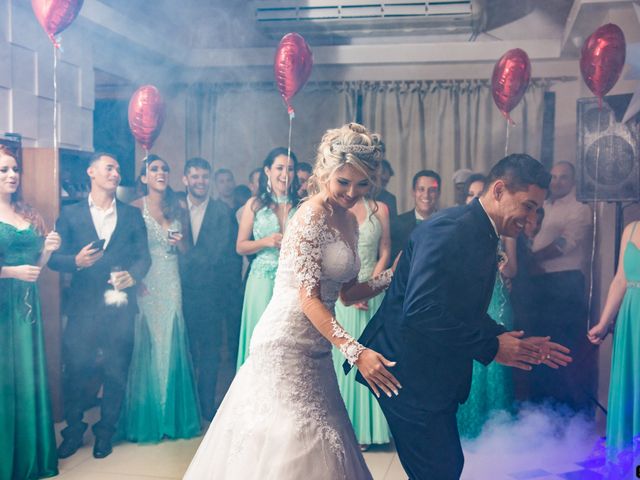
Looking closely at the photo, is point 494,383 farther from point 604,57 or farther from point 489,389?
point 604,57

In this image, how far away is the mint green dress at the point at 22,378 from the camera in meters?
2.53

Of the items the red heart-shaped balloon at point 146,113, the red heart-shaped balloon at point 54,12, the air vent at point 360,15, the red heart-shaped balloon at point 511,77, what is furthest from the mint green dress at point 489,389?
the red heart-shaped balloon at point 54,12

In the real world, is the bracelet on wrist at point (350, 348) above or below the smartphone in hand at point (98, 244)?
below

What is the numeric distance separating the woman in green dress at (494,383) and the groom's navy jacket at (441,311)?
1261mm

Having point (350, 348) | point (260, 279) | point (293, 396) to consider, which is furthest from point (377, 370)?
point (260, 279)

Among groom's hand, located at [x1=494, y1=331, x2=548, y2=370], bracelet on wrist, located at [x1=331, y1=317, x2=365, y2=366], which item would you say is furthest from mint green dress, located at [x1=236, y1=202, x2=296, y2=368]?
groom's hand, located at [x1=494, y1=331, x2=548, y2=370]

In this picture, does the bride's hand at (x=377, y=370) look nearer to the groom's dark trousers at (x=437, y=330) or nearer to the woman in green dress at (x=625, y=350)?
the groom's dark trousers at (x=437, y=330)

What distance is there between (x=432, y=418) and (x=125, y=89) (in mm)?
2544

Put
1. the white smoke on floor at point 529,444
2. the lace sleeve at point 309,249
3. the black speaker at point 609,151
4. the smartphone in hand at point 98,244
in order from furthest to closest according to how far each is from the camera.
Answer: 1. the smartphone in hand at point 98,244
2. the white smoke on floor at point 529,444
3. the black speaker at point 609,151
4. the lace sleeve at point 309,249

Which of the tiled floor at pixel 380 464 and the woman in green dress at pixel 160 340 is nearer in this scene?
the tiled floor at pixel 380 464

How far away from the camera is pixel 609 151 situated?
8.54 feet

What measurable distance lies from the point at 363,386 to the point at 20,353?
1422 millimetres

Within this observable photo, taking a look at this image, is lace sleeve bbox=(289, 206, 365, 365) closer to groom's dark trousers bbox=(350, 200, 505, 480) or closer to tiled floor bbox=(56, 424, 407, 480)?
groom's dark trousers bbox=(350, 200, 505, 480)

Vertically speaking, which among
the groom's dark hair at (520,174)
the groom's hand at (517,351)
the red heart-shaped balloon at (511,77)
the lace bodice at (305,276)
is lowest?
the groom's hand at (517,351)
